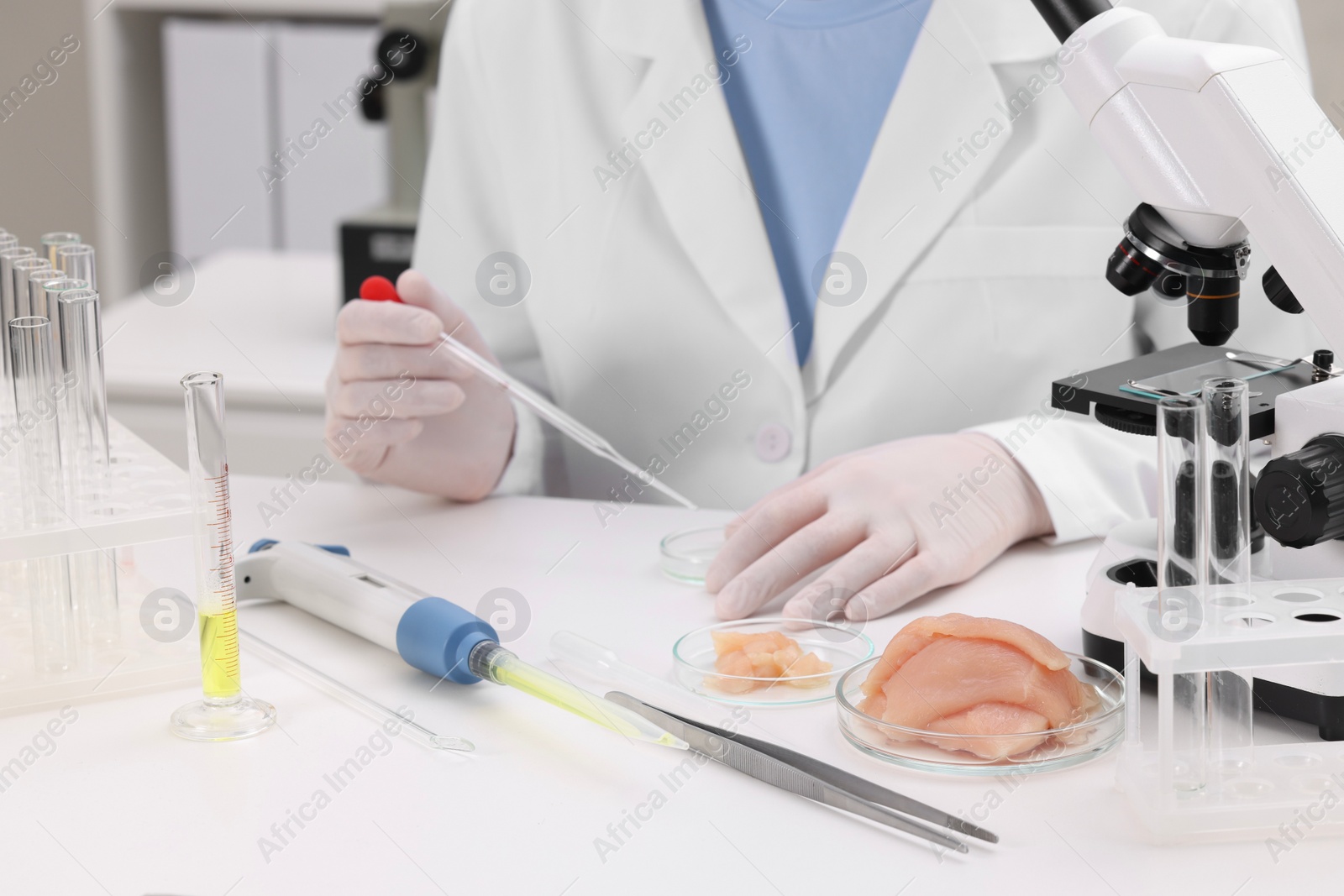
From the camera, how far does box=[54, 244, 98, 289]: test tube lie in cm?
90

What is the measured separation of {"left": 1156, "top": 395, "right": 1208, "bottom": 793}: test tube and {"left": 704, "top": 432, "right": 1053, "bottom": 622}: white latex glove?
0.27 meters

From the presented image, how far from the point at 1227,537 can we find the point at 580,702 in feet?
1.22

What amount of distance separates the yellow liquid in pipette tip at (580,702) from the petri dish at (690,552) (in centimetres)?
24

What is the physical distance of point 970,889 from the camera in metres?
0.60

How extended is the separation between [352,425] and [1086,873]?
779 millimetres

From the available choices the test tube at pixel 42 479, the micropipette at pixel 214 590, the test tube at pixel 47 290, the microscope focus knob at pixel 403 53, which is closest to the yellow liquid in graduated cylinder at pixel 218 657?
the micropipette at pixel 214 590

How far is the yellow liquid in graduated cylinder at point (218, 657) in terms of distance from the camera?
79 centimetres

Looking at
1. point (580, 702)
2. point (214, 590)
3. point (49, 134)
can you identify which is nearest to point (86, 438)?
point (214, 590)

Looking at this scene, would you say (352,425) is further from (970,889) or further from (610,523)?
(970,889)

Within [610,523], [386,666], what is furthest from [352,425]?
[386,666]

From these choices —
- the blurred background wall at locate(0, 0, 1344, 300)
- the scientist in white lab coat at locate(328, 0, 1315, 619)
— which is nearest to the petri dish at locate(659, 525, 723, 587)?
the scientist in white lab coat at locate(328, 0, 1315, 619)

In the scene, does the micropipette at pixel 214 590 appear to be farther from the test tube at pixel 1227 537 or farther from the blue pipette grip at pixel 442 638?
the test tube at pixel 1227 537

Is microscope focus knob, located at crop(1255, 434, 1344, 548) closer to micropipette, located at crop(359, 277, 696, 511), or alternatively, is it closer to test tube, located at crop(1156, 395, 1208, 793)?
test tube, located at crop(1156, 395, 1208, 793)

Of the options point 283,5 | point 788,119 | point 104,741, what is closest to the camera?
point 104,741
